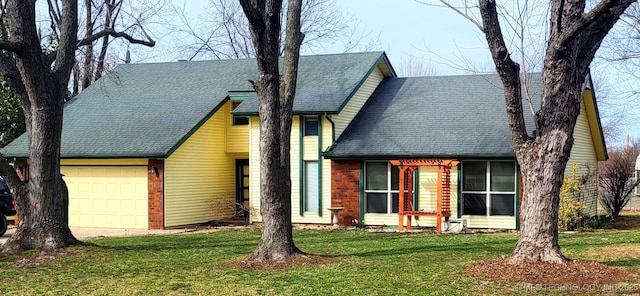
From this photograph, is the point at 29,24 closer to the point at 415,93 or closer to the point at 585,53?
the point at 585,53

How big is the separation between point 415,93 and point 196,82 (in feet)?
23.1

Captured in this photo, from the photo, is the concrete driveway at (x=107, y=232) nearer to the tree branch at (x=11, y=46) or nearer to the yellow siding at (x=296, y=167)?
the yellow siding at (x=296, y=167)

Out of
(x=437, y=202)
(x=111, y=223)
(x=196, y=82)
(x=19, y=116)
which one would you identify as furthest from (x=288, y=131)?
(x=19, y=116)

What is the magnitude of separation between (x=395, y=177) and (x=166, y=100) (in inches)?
310

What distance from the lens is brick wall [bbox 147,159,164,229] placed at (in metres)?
20.0

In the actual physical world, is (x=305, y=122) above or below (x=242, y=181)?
above

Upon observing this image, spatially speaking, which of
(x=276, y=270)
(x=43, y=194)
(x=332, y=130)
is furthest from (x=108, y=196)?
(x=276, y=270)

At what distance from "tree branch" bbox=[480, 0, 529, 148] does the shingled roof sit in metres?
8.07

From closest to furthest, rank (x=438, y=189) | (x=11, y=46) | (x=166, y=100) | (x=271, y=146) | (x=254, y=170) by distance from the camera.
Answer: (x=271, y=146)
(x=11, y=46)
(x=438, y=189)
(x=254, y=170)
(x=166, y=100)

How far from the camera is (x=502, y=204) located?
19.0 meters

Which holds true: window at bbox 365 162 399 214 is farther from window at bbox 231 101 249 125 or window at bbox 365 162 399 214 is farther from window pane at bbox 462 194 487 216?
window at bbox 231 101 249 125

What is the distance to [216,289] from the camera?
9.83 m

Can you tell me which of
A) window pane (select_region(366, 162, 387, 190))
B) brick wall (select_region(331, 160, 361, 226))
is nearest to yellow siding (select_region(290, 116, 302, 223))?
brick wall (select_region(331, 160, 361, 226))

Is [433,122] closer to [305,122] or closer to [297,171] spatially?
[305,122]
